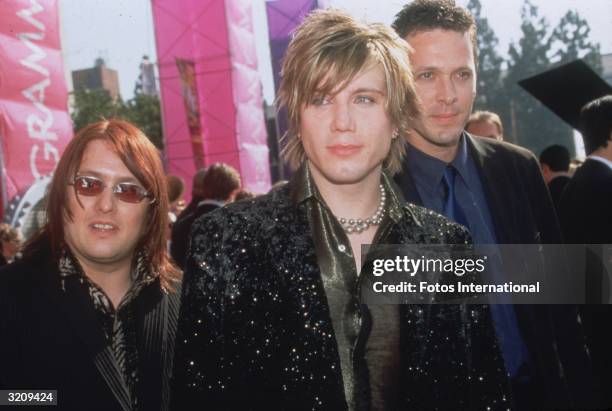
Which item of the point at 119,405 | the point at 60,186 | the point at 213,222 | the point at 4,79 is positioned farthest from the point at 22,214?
the point at 213,222

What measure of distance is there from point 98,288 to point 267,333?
72 centimetres

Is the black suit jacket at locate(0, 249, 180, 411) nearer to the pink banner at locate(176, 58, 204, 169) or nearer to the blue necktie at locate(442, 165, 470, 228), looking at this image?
the blue necktie at locate(442, 165, 470, 228)

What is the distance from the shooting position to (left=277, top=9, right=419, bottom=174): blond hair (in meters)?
1.31

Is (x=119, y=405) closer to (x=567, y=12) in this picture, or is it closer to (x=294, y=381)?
(x=294, y=381)

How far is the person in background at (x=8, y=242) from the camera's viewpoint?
155 inches

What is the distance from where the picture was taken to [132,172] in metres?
1.81

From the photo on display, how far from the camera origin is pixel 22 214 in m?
4.09

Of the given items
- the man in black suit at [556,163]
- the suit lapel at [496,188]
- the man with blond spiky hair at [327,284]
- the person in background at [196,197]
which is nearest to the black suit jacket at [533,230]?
the suit lapel at [496,188]

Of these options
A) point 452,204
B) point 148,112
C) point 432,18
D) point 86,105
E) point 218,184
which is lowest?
point 452,204

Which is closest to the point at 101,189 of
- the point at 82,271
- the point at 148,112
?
the point at 82,271

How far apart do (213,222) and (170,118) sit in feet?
21.5

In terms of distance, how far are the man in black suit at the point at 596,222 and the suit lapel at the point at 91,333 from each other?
162cm

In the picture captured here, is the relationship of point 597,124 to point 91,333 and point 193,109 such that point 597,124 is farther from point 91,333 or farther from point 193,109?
point 193,109

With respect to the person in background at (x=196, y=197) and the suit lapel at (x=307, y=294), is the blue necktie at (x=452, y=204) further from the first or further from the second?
the person in background at (x=196, y=197)
